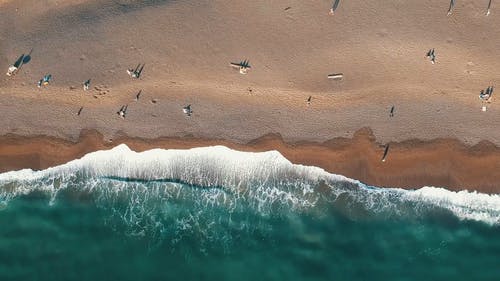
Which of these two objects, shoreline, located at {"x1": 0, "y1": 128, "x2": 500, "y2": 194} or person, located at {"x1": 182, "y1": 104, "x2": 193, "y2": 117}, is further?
person, located at {"x1": 182, "y1": 104, "x2": 193, "y2": 117}

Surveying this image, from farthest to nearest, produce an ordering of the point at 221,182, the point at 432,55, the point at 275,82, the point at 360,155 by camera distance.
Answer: the point at 221,182
the point at 360,155
the point at 275,82
the point at 432,55

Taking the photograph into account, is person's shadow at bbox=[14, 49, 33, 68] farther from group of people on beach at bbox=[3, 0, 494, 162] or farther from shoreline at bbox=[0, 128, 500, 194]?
shoreline at bbox=[0, 128, 500, 194]

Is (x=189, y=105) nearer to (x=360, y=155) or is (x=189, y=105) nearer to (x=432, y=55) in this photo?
(x=360, y=155)

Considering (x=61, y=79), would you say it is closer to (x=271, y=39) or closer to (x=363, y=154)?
(x=271, y=39)

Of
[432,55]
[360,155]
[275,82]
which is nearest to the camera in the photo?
[432,55]

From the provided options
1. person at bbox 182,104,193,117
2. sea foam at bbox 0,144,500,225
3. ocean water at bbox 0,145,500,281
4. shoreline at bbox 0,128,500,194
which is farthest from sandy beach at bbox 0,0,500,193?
ocean water at bbox 0,145,500,281

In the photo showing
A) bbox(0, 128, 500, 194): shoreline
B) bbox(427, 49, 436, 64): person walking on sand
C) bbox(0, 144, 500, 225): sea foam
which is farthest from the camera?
bbox(0, 144, 500, 225): sea foam

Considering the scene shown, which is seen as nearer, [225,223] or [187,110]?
[187,110]

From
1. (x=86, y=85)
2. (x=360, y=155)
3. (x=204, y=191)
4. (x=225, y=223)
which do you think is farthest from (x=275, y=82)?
(x=86, y=85)
